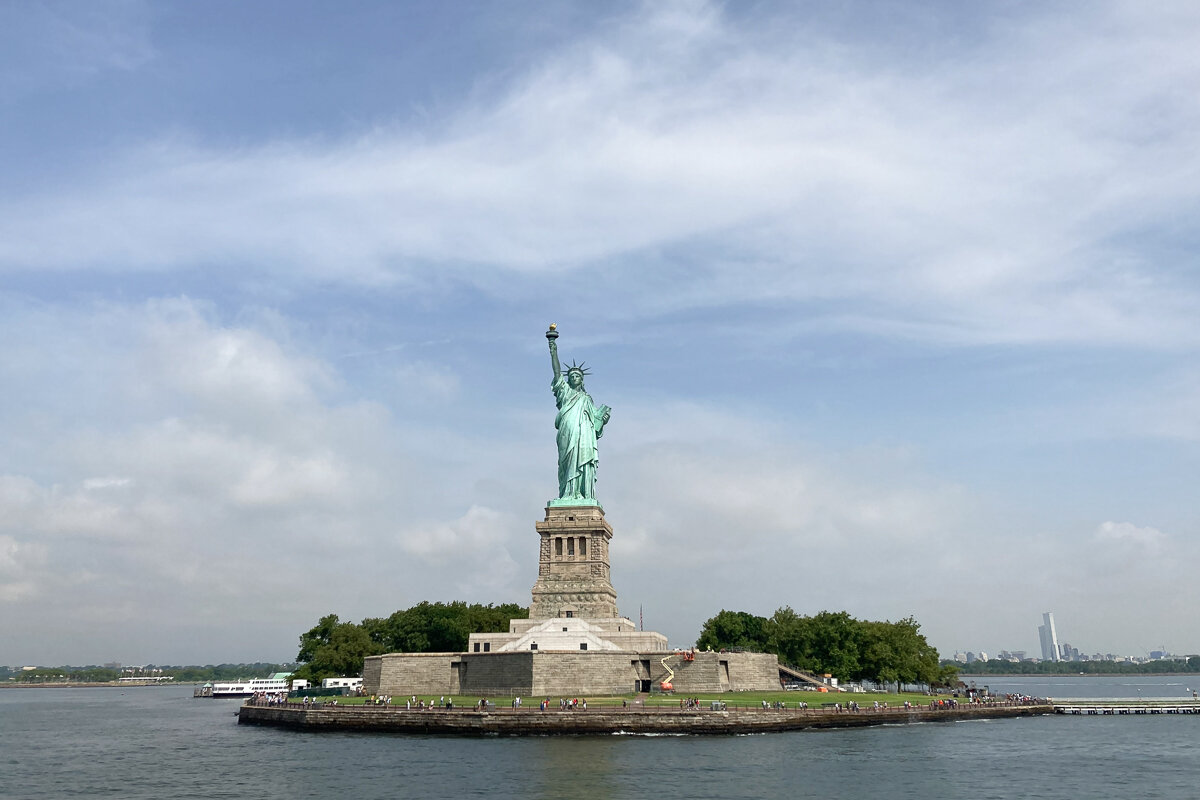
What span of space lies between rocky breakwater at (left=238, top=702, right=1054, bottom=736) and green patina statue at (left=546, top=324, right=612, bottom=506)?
77.8ft

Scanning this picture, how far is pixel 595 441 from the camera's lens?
79438mm

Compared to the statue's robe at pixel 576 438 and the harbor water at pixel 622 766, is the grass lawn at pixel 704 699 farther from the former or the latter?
the statue's robe at pixel 576 438

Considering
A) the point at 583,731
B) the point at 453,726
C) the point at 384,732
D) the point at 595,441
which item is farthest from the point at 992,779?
the point at 595,441

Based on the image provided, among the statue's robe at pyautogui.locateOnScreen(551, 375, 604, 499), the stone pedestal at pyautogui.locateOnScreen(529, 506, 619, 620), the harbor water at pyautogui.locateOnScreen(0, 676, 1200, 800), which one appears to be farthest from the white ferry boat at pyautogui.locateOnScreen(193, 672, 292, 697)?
the harbor water at pyautogui.locateOnScreen(0, 676, 1200, 800)

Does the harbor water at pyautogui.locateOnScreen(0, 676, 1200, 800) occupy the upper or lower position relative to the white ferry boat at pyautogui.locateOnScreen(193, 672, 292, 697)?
lower

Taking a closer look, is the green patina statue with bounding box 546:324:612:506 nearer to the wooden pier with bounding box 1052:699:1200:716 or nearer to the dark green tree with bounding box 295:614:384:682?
the dark green tree with bounding box 295:614:384:682

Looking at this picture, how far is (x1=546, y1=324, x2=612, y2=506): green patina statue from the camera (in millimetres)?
77312

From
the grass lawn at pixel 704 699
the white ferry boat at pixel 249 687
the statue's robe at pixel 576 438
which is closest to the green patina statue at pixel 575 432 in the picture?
the statue's robe at pixel 576 438

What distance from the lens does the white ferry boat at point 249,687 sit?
10588 centimetres

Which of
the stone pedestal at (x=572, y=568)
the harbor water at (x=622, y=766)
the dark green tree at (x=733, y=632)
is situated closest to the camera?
the harbor water at (x=622, y=766)

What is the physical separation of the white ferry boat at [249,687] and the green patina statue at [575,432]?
132 feet

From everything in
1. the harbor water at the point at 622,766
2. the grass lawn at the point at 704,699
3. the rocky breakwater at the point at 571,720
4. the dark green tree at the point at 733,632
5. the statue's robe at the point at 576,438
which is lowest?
the harbor water at the point at 622,766

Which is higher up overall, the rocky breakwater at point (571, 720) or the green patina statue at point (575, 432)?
the green patina statue at point (575, 432)

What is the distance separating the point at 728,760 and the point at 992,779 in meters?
11.3
